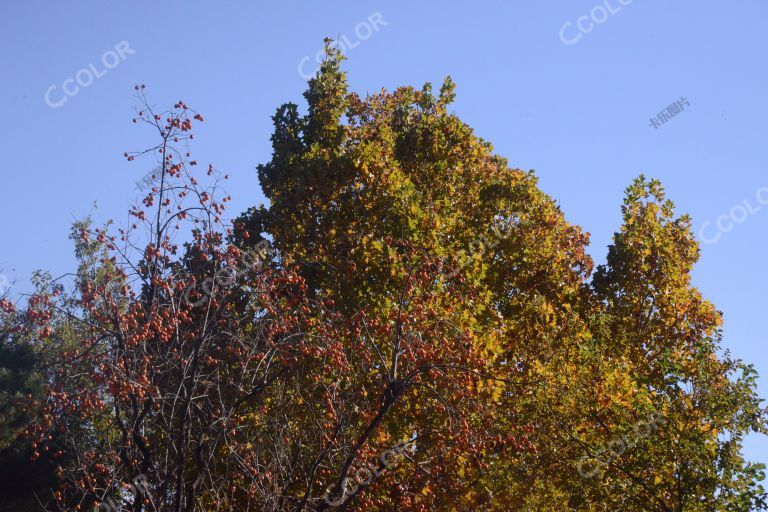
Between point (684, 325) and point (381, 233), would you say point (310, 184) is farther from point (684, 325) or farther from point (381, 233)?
point (684, 325)

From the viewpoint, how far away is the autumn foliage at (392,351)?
504 inches

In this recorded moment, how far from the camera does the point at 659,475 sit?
16531mm

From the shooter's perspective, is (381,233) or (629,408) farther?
(381,233)

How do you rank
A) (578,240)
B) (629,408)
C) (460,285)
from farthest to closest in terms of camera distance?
(578,240), (460,285), (629,408)

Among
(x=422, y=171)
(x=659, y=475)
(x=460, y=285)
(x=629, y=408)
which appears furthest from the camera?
(x=422, y=171)

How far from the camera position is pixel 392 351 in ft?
56.9

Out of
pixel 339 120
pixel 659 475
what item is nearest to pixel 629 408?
pixel 659 475

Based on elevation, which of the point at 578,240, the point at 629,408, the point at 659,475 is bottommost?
the point at 659,475

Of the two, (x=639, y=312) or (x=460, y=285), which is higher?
(x=639, y=312)

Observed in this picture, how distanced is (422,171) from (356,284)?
6167mm

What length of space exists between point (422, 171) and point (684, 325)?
348 inches

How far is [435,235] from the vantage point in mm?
20812

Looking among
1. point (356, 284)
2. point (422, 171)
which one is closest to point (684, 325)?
point (422, 171)

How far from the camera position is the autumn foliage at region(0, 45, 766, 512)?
12789mm
